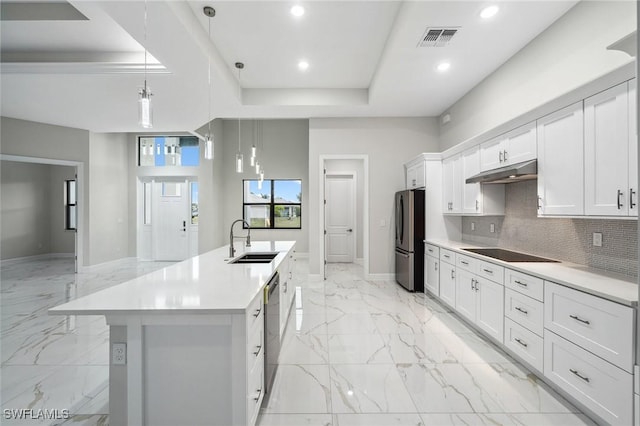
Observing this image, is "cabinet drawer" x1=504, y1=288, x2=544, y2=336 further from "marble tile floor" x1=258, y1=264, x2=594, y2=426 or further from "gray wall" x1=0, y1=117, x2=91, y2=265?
"gray wall" x1=0, y1=117, x2=91, y2=265

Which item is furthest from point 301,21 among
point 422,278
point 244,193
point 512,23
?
point 244,193

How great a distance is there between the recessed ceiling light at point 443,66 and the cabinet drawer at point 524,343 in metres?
2.91

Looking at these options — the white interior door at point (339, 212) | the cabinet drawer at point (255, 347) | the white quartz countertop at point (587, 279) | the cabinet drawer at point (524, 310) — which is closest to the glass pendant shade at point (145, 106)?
the cabinet drawer at point (255, 347)

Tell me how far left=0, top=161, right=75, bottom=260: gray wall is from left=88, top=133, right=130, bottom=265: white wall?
2247 millimetres

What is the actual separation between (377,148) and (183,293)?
14.2ft

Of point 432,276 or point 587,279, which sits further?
point 432,276

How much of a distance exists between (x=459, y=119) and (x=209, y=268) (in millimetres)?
4299

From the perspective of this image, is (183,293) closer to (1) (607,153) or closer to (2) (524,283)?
(2) (524,283)

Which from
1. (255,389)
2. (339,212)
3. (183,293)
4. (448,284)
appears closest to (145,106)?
(183,293)

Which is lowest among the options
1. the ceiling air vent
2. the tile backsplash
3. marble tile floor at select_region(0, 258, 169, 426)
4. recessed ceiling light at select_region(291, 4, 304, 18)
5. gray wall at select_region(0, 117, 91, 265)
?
marble tile floor at select_region(0, 258, 169, 426)

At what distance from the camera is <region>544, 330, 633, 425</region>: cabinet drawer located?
1481 mm

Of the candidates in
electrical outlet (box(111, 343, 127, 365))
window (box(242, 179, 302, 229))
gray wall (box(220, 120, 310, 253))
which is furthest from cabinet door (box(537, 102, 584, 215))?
window (box(242, 179, 302, 229))

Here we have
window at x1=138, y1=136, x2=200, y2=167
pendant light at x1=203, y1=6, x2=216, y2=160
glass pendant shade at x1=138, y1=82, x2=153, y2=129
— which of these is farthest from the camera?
window at x1=138, y1=136, x2=200, y2=167

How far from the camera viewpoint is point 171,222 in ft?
23.8
